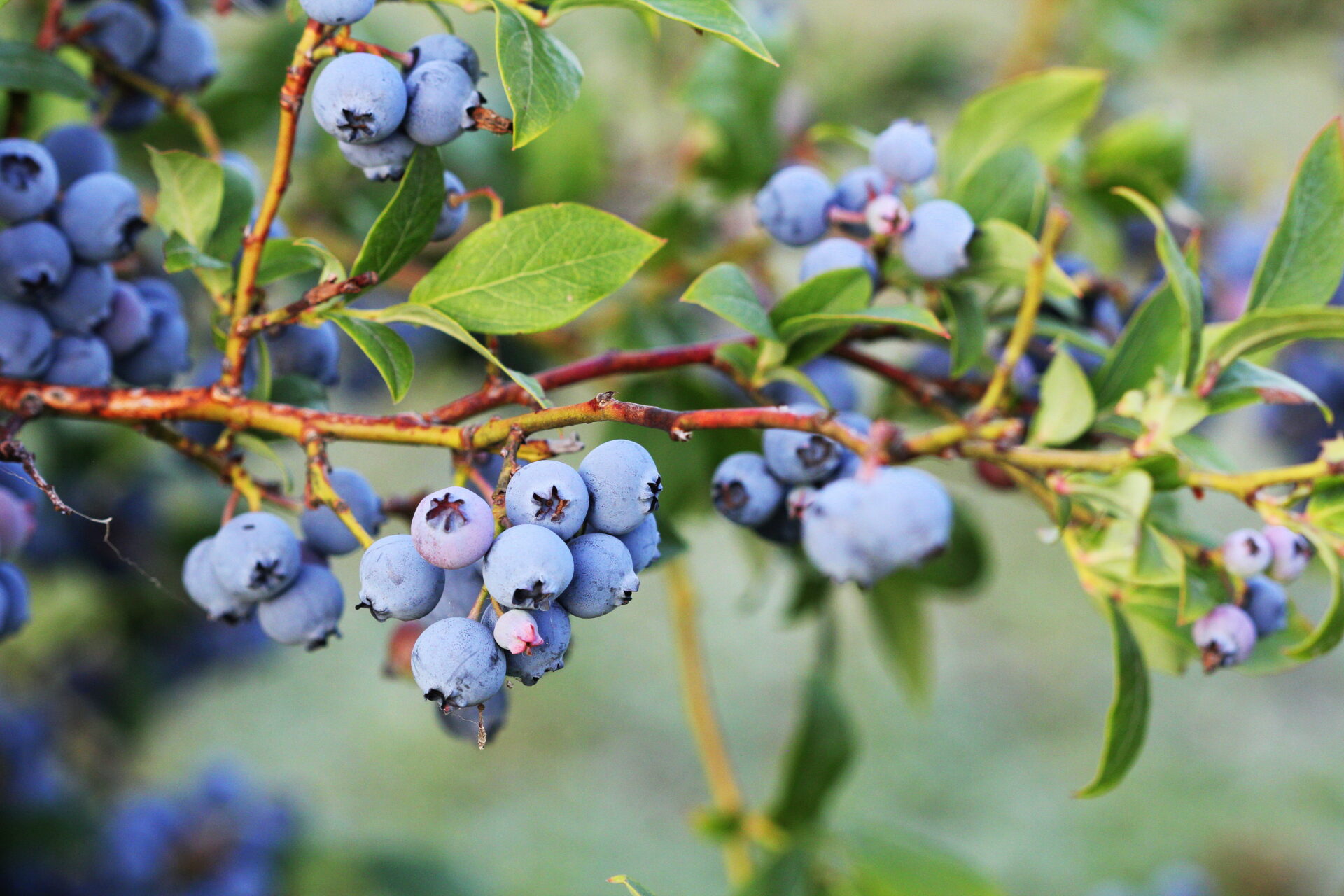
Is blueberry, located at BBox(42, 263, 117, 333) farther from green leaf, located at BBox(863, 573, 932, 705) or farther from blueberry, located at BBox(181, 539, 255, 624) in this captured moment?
green leaf, located at BBox(863, 573, 932, 705)

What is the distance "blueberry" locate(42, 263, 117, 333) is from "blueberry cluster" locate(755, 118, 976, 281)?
0.39 metres

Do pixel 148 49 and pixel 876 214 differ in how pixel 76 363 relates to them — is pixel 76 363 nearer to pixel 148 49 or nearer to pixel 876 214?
pixel 148 49

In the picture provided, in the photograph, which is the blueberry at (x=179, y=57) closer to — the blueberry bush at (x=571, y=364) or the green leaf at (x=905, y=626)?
the blueberry bush at (x=571, y=364)

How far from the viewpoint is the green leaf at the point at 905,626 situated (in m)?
1.14

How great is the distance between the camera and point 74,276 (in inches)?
24.1

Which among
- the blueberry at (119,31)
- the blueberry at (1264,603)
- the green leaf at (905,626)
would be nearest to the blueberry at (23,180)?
the blueberry at (119,31)

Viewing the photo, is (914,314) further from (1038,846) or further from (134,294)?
(1038,846)

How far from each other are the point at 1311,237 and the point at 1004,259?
0.15 m

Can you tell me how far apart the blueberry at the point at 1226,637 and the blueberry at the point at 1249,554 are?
2cm

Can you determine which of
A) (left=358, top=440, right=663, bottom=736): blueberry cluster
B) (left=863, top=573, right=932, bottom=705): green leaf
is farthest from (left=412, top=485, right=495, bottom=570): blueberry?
(left=863, top=573, right=932, bottom=705): green leaf

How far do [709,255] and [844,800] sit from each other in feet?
6.77

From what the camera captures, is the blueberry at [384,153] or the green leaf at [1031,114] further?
the green leaf at [1031,114]

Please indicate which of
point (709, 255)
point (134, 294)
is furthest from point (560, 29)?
point (134, 294)

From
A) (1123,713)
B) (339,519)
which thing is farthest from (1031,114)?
(339,519)
